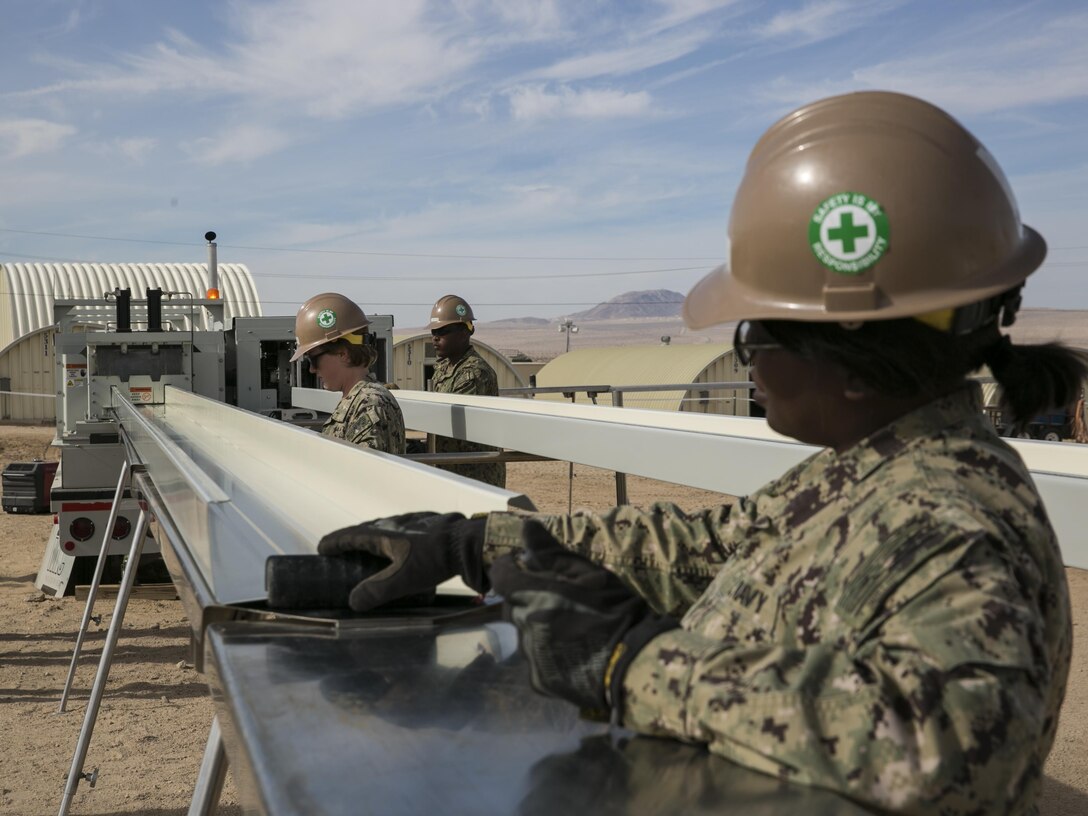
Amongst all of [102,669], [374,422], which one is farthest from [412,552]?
[102,669]

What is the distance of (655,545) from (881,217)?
0.67m

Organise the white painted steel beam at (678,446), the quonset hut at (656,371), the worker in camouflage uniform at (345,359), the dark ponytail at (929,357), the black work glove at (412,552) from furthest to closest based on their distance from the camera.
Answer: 1. the quonset hut at (656,371)
2. the worker in camouflage uniform at (345,359)
3. the white painted steel beam at (678,446)
4. the black work glove at (412,552)
5. the dark ponytail at (929,357)

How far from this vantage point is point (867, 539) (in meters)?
1.22

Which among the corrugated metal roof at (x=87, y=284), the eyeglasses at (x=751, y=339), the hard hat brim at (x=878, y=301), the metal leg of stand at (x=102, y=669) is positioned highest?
the corrugated metal roof at (x=87, y=284)

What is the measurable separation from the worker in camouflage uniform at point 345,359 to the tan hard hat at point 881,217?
341 cm

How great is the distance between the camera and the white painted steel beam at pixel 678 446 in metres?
2.19

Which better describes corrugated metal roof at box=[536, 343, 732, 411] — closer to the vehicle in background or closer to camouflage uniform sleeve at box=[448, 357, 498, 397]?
the vehicle in background

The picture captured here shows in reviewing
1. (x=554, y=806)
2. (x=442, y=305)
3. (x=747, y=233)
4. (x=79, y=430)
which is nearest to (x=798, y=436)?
(x=747, y=233)

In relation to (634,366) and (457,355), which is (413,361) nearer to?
(634,366)

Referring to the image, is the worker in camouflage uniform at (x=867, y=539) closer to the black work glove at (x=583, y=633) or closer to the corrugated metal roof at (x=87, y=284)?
the black work glove at (x=583, y=633)

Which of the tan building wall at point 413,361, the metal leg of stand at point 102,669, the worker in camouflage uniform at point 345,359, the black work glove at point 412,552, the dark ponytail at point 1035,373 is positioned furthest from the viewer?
the tan building wall at point 413,361

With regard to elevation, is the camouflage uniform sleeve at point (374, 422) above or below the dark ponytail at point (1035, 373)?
below

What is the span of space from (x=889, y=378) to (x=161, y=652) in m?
7.22

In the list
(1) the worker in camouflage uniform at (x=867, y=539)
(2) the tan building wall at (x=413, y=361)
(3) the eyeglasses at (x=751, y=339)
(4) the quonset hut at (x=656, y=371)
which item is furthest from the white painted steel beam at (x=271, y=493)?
(2) the tan building wall at (x=413, y=361)
